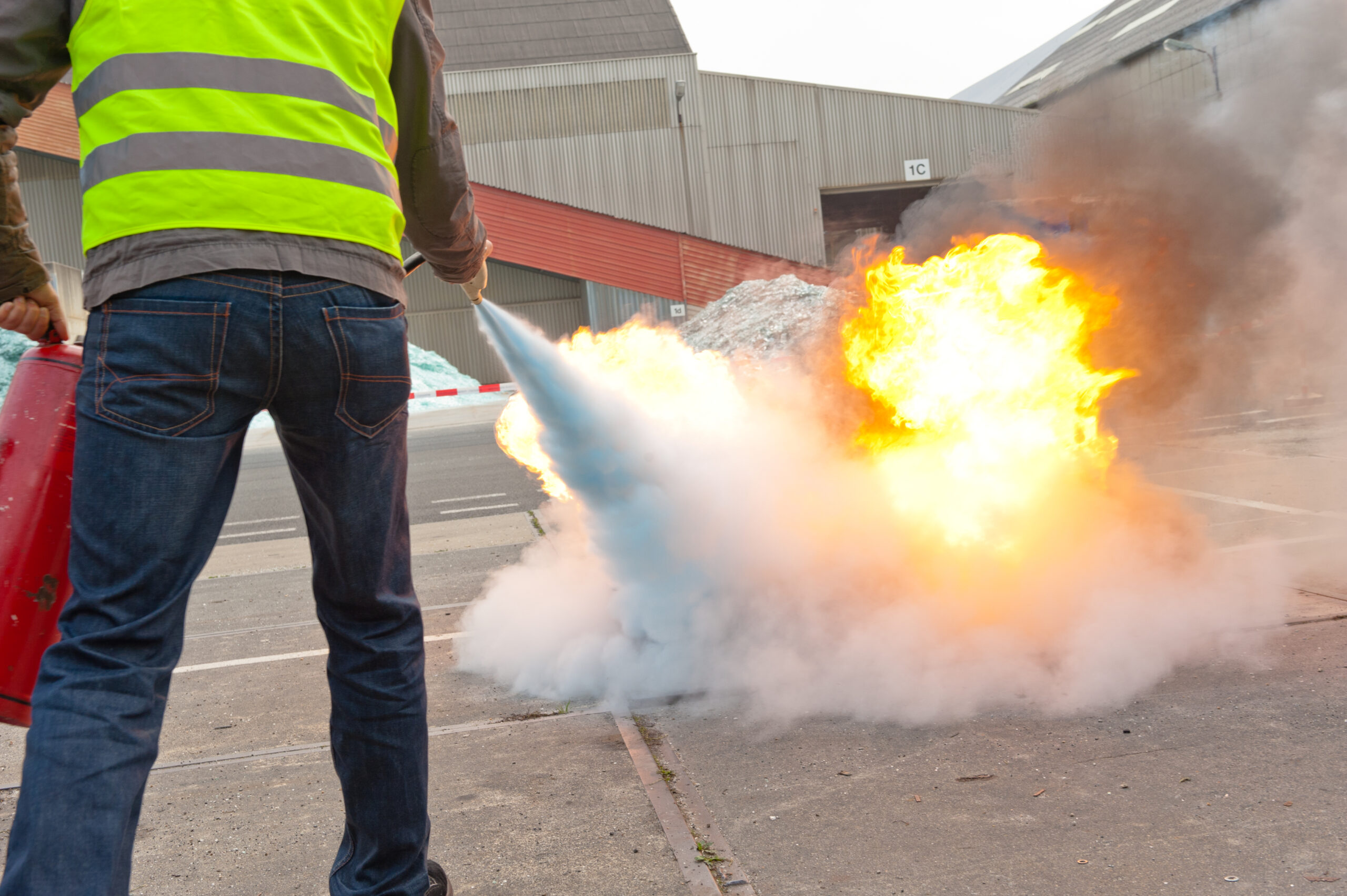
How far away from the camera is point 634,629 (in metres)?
3.70

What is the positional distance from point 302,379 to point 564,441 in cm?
191

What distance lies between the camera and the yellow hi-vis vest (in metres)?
1.70

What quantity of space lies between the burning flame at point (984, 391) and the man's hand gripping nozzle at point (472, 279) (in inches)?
70.1

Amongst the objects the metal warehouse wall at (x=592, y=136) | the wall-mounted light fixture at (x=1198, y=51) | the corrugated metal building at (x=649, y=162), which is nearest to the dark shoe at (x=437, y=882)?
the wall-mounted light fixture at (x=1198, y=51)

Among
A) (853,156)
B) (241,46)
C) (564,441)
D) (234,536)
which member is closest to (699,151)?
(853,156)

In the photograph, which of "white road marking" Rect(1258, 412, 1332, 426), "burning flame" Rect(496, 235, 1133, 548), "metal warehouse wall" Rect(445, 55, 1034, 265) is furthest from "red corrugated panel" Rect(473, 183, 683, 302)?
"burning flame" Rect(496, 235, 1133, 548)

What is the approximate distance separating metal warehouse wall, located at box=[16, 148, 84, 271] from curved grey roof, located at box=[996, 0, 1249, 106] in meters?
25.6

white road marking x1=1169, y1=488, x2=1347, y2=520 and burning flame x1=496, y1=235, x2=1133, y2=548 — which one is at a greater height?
burning flame x1=496, y1=235, x2=1133, y2=548

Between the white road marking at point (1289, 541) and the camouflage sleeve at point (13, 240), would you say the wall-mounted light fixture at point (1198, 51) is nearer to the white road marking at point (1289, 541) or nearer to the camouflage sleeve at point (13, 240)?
the white road marking at point (1289, 541)

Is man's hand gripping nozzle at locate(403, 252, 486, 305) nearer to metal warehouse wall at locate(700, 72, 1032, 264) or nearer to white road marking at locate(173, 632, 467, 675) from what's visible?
white road marking at locate(173, 632, 467, 675)

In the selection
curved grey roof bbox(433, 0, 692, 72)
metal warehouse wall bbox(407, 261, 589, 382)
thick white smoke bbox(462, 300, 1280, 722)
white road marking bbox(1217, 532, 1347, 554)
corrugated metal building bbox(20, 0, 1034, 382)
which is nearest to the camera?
thick white smoke bbox(462, 300, 1280, 722)

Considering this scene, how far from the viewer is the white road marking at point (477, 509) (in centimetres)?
857

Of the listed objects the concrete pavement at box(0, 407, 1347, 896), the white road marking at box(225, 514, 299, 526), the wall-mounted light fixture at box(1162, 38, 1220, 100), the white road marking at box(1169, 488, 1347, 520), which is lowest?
the concrete pavement at box(0, 407, 1347, 896)

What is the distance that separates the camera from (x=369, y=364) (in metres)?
1.85
